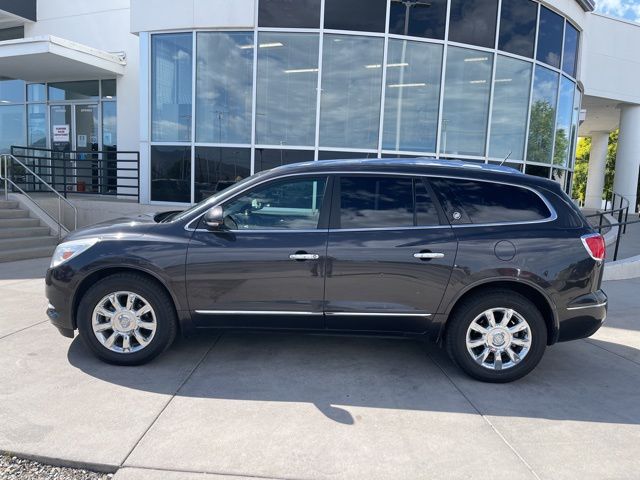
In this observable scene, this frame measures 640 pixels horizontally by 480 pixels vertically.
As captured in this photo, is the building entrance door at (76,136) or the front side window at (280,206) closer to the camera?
the front side window at (280,206)

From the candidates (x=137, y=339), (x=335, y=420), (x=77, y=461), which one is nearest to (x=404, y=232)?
(x=335, y=420)

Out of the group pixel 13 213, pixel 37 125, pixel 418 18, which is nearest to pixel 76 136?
pixel 37 125

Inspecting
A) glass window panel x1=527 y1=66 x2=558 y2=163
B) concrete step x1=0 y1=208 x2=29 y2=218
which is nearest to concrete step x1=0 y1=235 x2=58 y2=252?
concrete step x1=0 y1=208 x2=29 y2=218

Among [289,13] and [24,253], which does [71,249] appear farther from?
[289,13]

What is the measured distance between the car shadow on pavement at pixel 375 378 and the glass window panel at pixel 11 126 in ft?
43.0

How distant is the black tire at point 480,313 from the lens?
3.83 metres

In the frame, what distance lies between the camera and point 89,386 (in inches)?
143

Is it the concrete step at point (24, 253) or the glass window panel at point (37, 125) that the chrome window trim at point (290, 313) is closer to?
the concrete step at point (24, 253)

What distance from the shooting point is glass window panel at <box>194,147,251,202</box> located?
999cm

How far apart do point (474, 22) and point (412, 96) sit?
206 centimetres

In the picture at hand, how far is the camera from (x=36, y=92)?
47.1ft

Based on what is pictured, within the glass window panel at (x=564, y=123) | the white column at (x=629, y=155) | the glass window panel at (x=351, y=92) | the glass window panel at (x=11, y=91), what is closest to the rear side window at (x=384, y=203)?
the glass window panel at (x=351, y=92)

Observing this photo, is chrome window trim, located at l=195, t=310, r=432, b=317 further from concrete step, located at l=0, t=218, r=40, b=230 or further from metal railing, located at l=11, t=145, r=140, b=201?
metal railing, located at l=11, t=145, r=140, b=201

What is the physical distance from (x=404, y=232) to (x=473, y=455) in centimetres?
170
